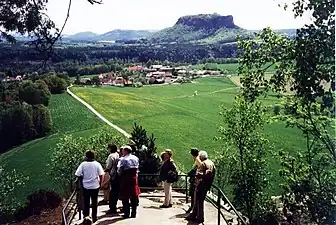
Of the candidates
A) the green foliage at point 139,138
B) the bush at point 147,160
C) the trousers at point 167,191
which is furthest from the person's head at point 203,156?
the green foliage at point 139,138

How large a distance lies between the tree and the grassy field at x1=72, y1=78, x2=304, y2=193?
22877 mm

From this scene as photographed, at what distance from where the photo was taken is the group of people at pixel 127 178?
8578 millimetres

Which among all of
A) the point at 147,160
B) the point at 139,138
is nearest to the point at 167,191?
the point at 147,160

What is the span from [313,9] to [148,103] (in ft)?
202

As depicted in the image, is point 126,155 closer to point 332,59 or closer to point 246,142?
point 332,59

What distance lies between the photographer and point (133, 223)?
9180mm

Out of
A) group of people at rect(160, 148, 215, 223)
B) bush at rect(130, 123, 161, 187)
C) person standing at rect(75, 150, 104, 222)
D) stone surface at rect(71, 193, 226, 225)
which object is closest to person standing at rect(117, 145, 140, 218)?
stone surface at rect(71, 193, 226, 225)

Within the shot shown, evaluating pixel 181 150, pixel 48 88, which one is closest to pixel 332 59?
pixel 181 150

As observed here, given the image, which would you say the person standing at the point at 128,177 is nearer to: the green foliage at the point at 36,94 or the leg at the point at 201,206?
the leg at the point at 201,206

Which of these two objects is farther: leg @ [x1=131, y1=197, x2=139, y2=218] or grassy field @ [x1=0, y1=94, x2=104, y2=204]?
grassy field @ [x1=0, y1=94, x2=104, y2=204]

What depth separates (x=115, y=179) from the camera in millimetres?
9500

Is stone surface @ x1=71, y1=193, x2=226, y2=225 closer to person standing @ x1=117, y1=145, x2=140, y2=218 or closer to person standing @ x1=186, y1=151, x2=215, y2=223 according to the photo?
person standing @ x1=117, y1=145, x2=140, y2=218

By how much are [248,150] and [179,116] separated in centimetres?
3614

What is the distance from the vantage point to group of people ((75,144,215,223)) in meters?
8.58
